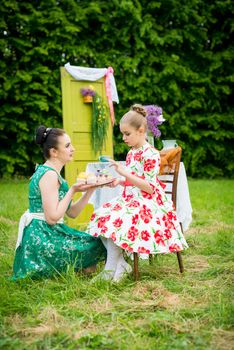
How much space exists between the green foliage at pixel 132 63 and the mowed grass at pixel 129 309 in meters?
5.35

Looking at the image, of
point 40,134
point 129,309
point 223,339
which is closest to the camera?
point 223,339

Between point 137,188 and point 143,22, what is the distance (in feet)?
22.3

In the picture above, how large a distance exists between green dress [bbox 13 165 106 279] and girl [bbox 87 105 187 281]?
0.13m

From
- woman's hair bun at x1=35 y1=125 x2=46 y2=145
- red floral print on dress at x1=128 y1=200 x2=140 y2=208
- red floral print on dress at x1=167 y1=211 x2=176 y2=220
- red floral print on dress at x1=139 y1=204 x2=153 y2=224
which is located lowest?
red floral print on dress at x1=167 y1=211 x2=176 y2=220

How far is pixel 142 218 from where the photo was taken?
119 inches

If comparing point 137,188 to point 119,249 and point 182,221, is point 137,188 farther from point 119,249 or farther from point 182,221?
point 182,221

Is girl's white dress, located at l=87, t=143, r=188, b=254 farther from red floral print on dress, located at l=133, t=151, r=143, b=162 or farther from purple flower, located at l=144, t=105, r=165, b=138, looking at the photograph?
purple flower, located at l=144, t=105, r=165, b=138

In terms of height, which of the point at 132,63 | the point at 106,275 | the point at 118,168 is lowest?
the point at 106,275

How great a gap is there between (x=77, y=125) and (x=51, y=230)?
2.75m

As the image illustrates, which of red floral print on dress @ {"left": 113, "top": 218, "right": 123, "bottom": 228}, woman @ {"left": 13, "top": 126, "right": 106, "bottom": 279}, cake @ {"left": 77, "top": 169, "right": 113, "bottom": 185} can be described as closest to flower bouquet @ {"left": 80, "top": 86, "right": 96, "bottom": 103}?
woman @ {"left": 13, "top": 126, "right": 106, "bottom": 279}

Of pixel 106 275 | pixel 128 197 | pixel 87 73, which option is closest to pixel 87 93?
pixel 87 73

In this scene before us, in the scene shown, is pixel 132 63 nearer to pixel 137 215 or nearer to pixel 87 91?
pixel 87 91

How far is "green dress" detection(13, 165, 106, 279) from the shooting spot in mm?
3057

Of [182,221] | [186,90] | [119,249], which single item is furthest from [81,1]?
[119,249]
